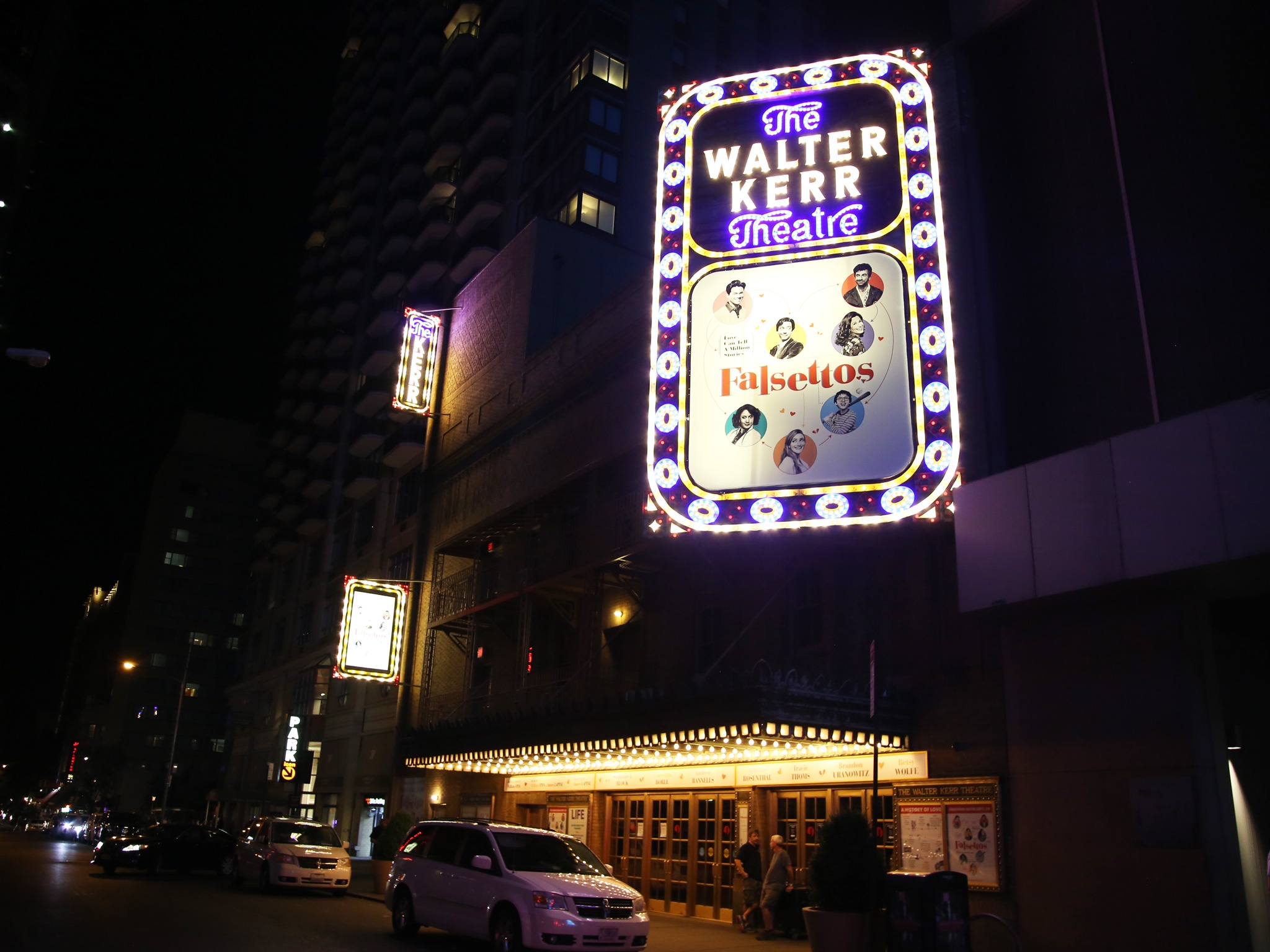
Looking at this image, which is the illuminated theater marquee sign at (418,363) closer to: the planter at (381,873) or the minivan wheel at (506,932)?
the planter at (381,873)

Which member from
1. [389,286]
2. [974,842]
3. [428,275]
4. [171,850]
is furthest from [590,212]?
[974,842]

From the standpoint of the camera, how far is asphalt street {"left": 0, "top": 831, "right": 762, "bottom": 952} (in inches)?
528

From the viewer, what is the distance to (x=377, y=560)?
145 ft

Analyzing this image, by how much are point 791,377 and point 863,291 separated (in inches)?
84.3

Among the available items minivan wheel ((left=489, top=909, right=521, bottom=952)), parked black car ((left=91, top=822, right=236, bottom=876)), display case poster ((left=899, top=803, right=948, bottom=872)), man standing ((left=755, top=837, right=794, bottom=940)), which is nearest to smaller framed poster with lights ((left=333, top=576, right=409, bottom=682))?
parked black car ((left=91, top=822, right=236, bottom=876))

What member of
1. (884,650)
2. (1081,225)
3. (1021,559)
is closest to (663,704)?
(884,650)

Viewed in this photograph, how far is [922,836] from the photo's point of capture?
627 inches

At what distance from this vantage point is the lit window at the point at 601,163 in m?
47.5

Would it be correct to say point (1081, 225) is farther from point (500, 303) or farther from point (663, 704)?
point (500, 303)

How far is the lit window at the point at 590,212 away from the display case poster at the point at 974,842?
3617cm

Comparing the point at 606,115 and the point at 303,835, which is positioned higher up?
the point at 606,115

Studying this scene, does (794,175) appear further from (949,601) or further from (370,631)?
(370,631)

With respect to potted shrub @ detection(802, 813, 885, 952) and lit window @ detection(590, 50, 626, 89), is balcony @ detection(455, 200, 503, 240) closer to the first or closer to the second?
lit window @ detection(590, 50, 626, 89)

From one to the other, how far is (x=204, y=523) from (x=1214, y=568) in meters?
112
